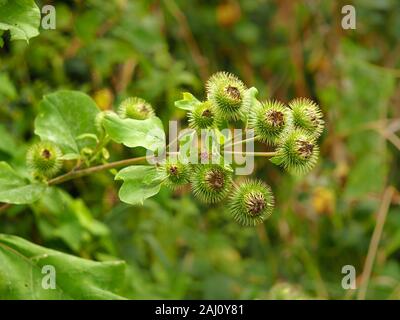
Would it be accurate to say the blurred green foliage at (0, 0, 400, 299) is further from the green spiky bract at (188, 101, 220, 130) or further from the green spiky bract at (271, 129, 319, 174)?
the green spiky bract at (271, 129, 319, 174)

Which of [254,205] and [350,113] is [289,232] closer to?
[350,113]

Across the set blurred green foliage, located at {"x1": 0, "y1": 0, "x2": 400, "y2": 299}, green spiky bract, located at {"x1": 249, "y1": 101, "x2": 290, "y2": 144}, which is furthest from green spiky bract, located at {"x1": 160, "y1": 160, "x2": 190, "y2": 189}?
blurred green foliage, located at {"x1": 0, "y1": 0, "x2": 400, "y2": 299}

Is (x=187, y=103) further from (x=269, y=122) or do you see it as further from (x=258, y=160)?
(x=258, y=160)

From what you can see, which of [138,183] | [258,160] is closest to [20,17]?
[138,183]

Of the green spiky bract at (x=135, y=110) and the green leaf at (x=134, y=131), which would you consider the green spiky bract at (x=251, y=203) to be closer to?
the green leaf at (x=134, y=131)

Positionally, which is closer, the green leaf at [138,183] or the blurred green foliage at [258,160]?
the green leaf at [138,183]

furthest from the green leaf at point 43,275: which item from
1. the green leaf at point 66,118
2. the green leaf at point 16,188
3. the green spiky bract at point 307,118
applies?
the green spiky bract at point 307,118
